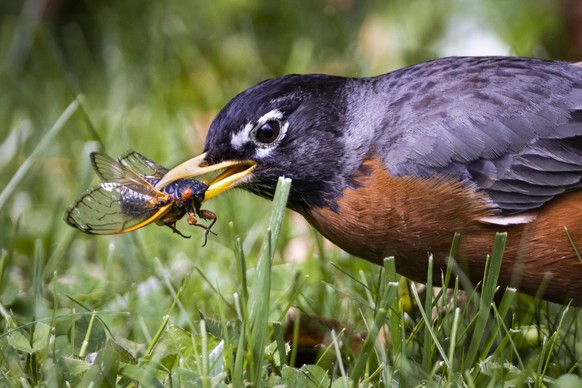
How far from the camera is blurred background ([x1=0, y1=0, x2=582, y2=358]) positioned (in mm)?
4262

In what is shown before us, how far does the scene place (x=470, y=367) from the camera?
3.14m

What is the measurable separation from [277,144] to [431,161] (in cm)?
61

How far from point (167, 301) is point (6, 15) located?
4.24 meters

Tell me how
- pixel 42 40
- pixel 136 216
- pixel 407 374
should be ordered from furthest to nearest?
pixel 42 40 < pixel 136 216 < pixel 407 374

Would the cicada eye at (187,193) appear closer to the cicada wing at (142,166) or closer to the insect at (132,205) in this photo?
the insect at (132,205)

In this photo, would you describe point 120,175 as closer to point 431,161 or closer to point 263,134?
point 263,134

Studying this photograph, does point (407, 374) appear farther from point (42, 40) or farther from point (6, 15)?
point (6, 15)

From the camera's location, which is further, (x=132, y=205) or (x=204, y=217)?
(x=204, y=217)

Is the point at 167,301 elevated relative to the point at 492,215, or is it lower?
lower

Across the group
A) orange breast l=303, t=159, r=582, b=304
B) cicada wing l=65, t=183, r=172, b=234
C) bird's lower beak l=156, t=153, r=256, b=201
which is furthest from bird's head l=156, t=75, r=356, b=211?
orange breast l=303, t=159, r=582, b=304

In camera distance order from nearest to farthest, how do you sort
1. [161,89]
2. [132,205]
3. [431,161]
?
[431,161], [132,205], [161,89]

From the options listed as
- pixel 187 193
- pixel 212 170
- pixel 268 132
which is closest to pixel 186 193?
pixel 187 193

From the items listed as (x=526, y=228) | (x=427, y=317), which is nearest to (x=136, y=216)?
(x=427, y=317)

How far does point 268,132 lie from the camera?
3770mm
